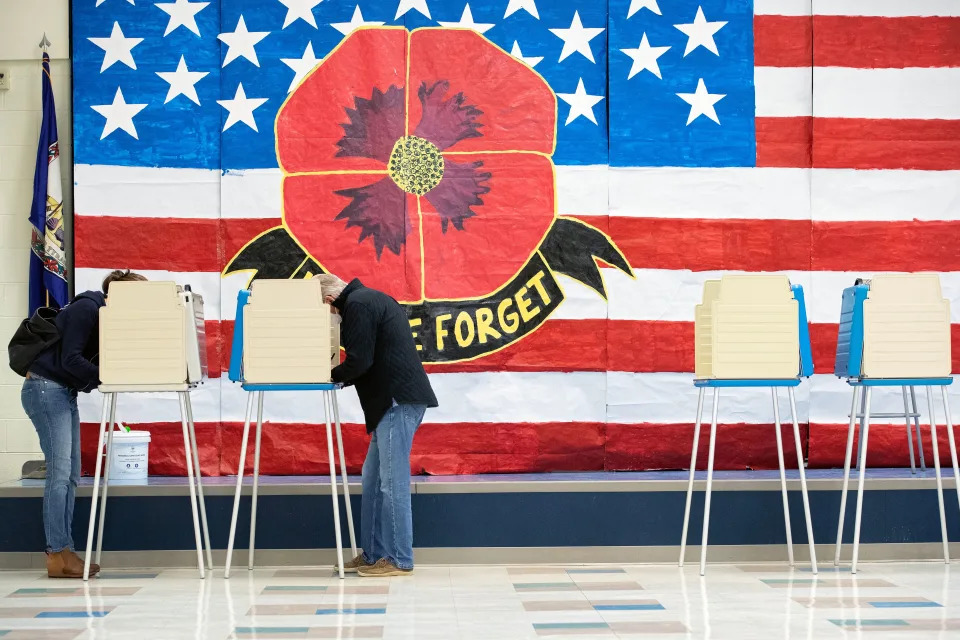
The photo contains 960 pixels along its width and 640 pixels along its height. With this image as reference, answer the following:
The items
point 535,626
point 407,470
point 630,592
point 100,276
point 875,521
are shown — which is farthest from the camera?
point 100,276

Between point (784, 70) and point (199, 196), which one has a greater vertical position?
point (784, 70)

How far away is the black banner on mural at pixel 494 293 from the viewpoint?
20.0 ft

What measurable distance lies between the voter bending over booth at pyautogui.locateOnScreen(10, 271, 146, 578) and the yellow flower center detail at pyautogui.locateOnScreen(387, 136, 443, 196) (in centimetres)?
169

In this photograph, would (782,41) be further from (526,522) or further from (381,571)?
(381,571)

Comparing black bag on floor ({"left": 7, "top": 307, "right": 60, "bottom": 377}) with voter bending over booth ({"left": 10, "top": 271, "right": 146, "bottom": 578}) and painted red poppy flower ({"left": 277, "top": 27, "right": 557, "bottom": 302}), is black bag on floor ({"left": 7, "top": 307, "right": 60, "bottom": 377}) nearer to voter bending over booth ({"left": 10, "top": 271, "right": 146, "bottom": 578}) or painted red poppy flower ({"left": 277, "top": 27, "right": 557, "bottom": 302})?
voter bending over booth ({"left": 10, "top": 271, "right": 146, "bottom": 578})

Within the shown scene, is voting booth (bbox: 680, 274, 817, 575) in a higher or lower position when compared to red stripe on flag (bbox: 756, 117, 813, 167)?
lower

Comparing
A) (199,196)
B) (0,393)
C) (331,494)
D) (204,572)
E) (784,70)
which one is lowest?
(204,572)

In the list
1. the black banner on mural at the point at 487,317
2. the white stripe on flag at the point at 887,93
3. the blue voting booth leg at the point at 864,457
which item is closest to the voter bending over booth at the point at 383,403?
the black banner on mural at the point at 487,317

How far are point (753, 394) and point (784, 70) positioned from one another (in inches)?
75.0

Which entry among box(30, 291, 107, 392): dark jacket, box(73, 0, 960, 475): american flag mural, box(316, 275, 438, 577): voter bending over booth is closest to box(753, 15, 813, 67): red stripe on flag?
box(73, 0, 960, 475): american flag mural

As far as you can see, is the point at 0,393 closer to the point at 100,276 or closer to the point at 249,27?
the point at 100,276

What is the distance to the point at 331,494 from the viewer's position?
5172mm

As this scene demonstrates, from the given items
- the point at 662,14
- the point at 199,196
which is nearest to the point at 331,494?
the point at 199,196

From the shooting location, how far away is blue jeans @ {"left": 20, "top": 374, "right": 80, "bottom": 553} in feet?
16.3
